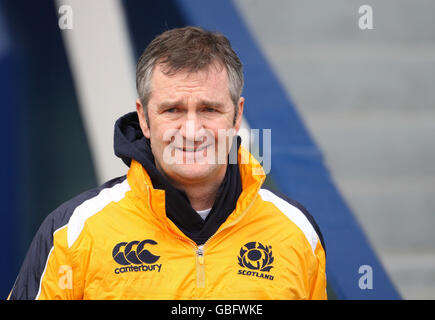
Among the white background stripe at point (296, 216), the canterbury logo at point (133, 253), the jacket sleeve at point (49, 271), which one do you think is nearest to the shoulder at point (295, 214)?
the white background stripe at point (296, 216)

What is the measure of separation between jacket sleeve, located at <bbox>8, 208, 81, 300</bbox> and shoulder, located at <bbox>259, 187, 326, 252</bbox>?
0.52 meters

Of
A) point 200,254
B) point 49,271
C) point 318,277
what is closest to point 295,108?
point 318,277

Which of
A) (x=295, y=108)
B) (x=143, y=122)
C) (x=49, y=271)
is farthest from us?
(x=295, y=108)

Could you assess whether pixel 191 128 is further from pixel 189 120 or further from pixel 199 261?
pixel 199 261

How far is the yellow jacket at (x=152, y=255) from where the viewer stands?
4.00ft

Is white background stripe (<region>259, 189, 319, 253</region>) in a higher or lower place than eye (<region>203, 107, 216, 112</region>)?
lower

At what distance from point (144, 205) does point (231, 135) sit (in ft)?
0.90

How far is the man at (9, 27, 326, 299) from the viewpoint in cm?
123

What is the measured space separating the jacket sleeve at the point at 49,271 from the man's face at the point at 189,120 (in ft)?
0.97

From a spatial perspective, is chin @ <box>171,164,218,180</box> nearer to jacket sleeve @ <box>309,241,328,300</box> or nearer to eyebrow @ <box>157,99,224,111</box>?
eyebrow @ <box>157,99,224,111</box>

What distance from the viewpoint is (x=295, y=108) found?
6.82 feet

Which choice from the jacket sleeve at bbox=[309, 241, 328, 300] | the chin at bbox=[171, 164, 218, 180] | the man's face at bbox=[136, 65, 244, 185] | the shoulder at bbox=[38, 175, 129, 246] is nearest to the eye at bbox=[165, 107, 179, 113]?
the man's face at bbox=[136, 65, 244, 185]

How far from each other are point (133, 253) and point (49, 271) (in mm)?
191

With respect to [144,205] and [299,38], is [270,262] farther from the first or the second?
[299,38]
